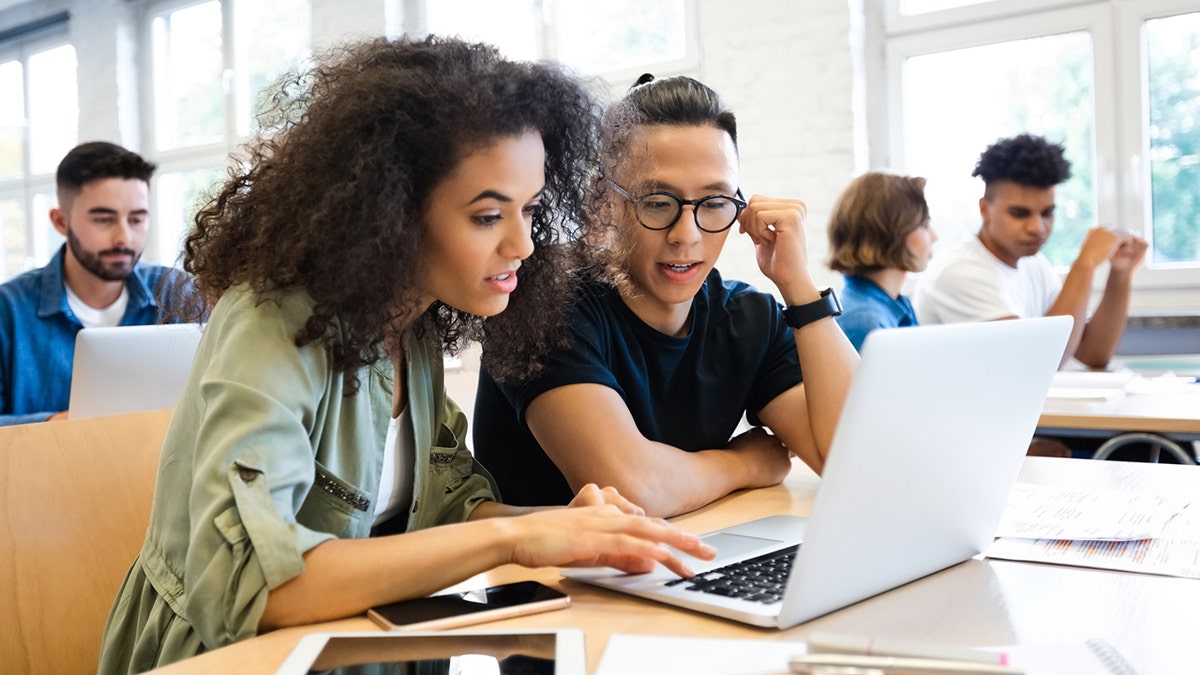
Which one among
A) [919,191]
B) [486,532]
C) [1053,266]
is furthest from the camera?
[1053,266]

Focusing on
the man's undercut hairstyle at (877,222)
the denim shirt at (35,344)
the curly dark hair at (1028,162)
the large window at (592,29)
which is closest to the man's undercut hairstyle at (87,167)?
the denim shirt at (35,344)

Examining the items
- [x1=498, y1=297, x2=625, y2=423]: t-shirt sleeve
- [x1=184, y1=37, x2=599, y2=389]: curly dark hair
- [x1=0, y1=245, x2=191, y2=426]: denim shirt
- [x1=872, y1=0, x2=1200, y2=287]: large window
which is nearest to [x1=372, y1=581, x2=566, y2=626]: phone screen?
[x1=184, y1=37, x2=599, y2=389]: curly dark hair

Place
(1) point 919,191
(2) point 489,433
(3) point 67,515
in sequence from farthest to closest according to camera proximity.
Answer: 1. (1) point 919,191
2. (2) point 489,433
3. (3) point 67,515

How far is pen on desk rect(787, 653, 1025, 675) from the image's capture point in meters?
0.65

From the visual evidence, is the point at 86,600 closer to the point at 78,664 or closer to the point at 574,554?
the point at 78,664

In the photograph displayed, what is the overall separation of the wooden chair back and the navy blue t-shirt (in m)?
0.49

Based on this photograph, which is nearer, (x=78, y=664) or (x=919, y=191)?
(x=78, y=664)

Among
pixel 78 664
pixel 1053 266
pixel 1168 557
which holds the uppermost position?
pixel 1053 266

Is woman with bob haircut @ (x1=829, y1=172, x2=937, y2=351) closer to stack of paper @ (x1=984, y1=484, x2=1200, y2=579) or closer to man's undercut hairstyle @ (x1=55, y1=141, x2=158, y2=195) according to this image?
stack of paper @ (x1=984, y1=484, x2=1200, y2=579)

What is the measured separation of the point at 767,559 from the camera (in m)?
0.99

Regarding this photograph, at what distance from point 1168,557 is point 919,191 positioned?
2.13 metres

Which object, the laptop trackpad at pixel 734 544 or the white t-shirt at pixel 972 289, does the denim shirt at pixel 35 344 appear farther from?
the white t-shirt at pixel 972 289

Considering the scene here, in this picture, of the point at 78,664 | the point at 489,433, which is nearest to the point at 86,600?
the point at 78,664

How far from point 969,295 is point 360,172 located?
8.68 ft
